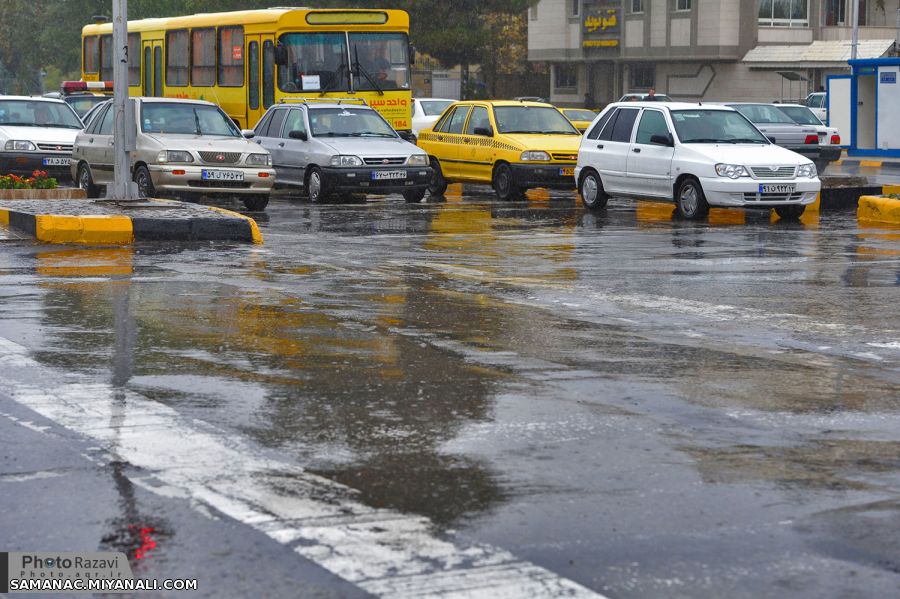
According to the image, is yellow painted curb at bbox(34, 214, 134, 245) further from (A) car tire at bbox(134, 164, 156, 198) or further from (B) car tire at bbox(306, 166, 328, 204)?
(B) car tire at bbox(306, 166, 328, 204)

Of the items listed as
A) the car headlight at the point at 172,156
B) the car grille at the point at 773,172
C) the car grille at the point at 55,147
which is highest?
the car grille at the point at 55,147

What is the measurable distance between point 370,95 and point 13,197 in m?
9.52

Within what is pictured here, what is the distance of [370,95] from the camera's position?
96.2ft

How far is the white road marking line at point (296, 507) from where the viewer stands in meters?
4.77

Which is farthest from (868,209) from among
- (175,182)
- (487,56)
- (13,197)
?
(487,56)

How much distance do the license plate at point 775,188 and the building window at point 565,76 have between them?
5855 centimetres

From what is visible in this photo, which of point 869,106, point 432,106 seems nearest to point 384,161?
point 432,106

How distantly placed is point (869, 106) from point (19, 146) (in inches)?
812

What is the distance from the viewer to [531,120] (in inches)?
1029

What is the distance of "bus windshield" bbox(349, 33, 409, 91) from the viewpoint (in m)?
29.2

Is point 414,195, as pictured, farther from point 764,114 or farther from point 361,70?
point 764,114

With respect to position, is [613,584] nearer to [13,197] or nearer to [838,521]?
[838,521]

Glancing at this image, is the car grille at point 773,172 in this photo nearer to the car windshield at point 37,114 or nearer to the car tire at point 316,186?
the car tire at point 316,186

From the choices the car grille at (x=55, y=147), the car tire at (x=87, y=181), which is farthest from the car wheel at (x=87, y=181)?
the car grille at (x=55, y=147)
